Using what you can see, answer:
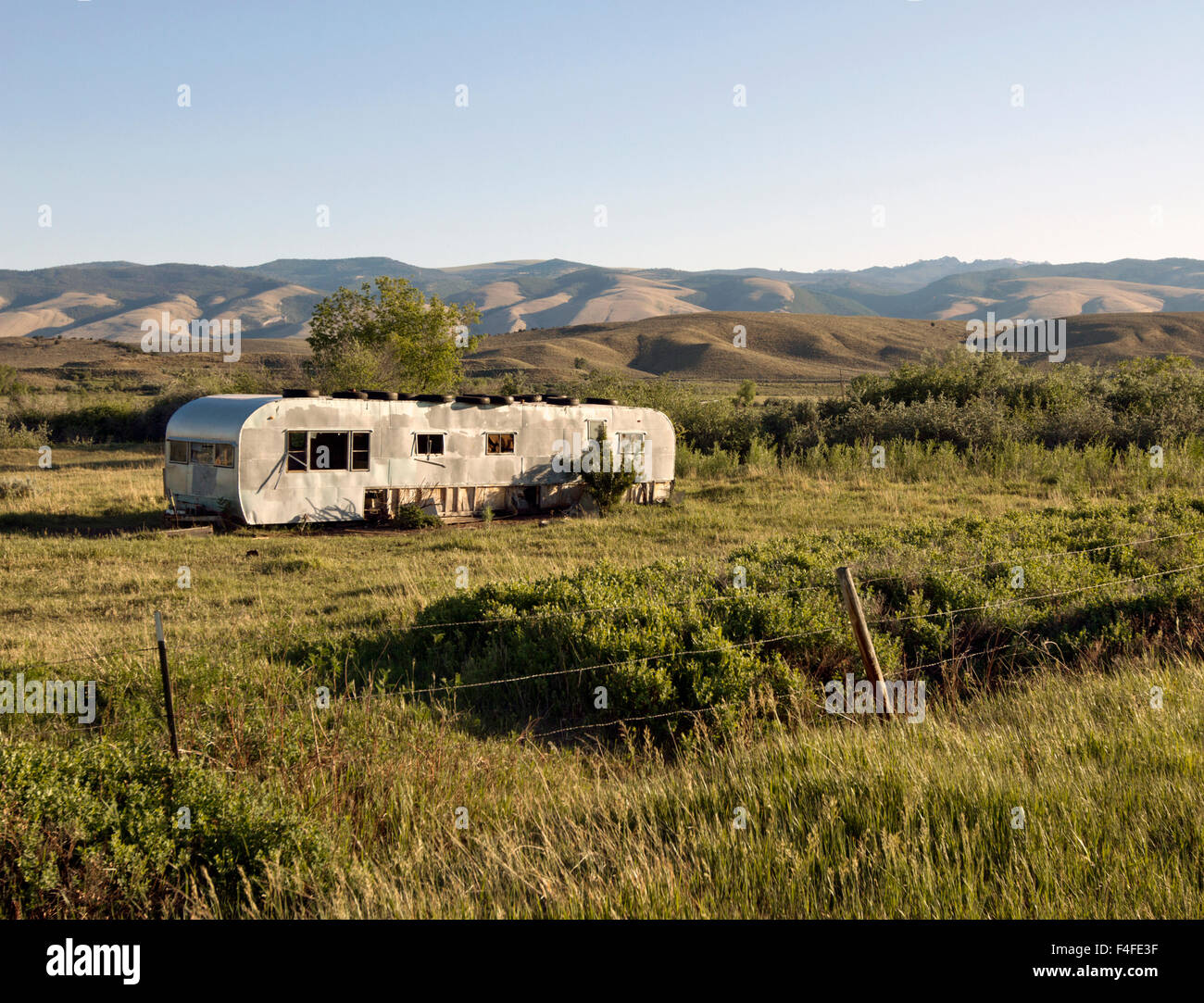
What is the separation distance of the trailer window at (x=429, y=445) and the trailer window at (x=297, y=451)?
2.33 meters

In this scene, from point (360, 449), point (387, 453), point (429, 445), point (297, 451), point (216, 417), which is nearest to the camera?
point (216, 417)

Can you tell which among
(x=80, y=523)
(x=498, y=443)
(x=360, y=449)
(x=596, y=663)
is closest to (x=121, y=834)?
(x=596, y=663)

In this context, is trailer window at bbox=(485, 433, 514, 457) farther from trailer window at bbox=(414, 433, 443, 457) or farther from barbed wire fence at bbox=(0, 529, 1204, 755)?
barbed wire fence at bbox=(0, 529, 1204, 755)

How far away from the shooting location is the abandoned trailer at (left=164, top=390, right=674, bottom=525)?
17.0 metres

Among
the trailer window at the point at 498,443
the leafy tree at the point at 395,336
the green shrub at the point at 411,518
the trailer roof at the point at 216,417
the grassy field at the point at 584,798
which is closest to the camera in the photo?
the grassy field at the point at 584,798

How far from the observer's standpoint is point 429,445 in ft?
63.1

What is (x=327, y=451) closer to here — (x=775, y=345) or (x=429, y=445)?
(x=429, y=445)

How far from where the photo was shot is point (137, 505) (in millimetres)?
19203

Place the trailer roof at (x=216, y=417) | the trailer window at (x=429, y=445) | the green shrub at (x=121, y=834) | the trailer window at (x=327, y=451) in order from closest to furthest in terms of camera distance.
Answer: the green shrub at (x=121, y=834) < the trailer roof at (x=216, y=417) < the trailer window at (x=327, y=451) < the trailer window at (x=429, y=445)

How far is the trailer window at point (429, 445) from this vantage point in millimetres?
19078

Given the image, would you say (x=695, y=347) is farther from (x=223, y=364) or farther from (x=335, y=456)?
(x=335, y=456)

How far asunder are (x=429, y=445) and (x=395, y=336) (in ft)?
50.6

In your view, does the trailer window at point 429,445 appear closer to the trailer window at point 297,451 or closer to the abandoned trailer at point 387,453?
the abandoned trailer at point 387,453

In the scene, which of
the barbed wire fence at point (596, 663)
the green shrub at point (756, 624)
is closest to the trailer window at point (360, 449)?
the green shrub at point (756, 624)
